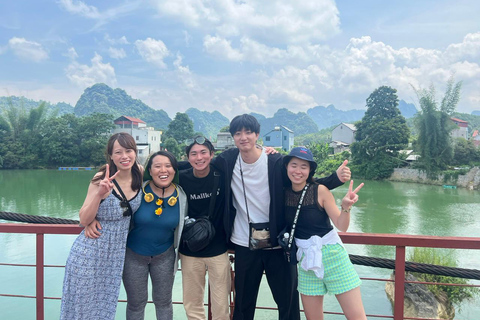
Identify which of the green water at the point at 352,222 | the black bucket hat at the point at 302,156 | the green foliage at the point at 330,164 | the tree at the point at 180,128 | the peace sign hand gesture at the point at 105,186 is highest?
the tree at the point at 180,128

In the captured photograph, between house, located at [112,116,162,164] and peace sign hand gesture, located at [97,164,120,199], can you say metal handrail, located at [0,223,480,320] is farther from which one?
house, located at [112,116,162,164]

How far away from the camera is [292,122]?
531 feet

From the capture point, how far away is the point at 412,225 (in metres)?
14.3

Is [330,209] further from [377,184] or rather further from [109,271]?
[377,184]

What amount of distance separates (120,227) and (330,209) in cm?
106

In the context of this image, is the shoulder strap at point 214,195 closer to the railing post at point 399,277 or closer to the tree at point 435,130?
the railing post at point 399,277

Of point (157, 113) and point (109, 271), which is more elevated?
point (157, 113)

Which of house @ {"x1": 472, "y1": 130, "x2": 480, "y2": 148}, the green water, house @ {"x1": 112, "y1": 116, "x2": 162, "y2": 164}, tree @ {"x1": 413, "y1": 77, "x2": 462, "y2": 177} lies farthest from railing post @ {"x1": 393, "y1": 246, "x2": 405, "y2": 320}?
house @ {"x1": 112, "y1": 116, "x2": 162, "y2": 164}

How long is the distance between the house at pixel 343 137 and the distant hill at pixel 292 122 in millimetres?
110252

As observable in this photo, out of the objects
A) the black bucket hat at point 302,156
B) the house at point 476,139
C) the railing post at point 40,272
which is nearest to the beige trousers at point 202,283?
the black bucket hat at point 302,156

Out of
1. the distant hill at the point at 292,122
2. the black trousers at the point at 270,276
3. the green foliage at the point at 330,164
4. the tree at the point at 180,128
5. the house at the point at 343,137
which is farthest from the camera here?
the distant hill at the point at 292,122

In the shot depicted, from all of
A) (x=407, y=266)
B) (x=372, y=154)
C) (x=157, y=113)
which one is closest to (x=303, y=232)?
(x=407, y=266)

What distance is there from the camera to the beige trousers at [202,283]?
1.86 metres

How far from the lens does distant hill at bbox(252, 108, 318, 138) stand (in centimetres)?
15500
